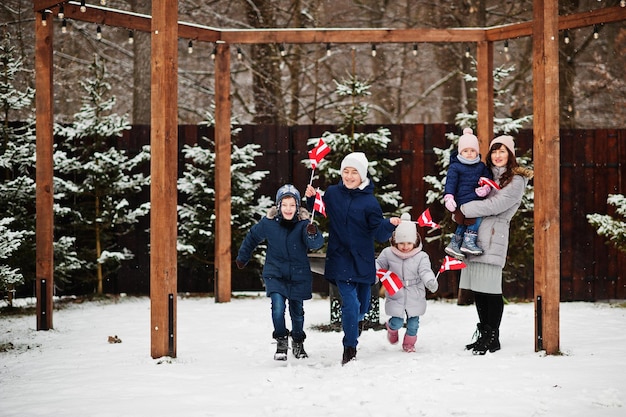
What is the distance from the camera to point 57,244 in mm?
9727

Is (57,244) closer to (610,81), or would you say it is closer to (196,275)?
(196,275)

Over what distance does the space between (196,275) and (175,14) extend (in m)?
5.52

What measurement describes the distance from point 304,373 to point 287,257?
1.03 m

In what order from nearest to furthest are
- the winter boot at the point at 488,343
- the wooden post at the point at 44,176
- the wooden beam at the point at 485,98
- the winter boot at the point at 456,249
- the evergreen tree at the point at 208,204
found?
1. the winter boot at the point at 488,343
2. the winter boot at the point at 456,249
3. the wooden post at the point at 44,176
4. the wooden beam at the point at 485,98
5. the evergreen tree at the point at 208,204

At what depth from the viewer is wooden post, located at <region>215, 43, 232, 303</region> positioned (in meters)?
9.99

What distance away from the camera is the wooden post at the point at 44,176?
8.12m

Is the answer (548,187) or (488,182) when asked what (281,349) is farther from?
(548,187)

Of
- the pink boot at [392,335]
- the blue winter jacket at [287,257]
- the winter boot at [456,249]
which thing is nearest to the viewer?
the blue winter jacket at [287,257]

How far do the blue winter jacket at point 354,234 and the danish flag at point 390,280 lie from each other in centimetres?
45

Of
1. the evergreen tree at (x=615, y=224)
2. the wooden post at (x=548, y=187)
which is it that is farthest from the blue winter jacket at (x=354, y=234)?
the evergreen tree at (x=615, y=224)

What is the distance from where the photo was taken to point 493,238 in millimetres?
6660

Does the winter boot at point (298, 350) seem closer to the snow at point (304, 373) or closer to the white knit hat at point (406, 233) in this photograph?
the snow at point (304, 373)

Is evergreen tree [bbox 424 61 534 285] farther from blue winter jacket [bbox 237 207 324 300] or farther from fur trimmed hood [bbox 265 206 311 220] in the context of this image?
blue winter jacket [bbox 237 207 324 300]

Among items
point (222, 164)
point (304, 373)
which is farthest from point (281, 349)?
point (222, 164)
